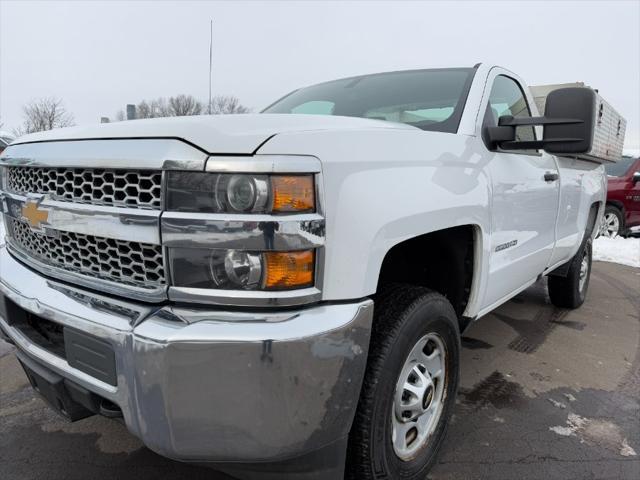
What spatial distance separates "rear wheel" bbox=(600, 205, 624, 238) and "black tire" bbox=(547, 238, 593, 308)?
536 cm

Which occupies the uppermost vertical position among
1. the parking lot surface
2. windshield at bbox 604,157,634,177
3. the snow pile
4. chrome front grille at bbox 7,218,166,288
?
chrome front grille at bbox 7,218,166,288

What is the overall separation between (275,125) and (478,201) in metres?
1.07

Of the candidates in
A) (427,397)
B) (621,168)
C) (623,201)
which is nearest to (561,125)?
(427,397)

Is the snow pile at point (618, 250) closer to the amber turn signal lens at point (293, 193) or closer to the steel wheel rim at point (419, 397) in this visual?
the steel wheel rim at point (419, 397)

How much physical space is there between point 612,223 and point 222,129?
10.1 metres

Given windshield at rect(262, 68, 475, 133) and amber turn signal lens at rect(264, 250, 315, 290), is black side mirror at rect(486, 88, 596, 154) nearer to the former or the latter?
windshield at rect(262, 68, 475, 133)

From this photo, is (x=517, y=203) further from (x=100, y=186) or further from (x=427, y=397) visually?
(x=100, y=186)

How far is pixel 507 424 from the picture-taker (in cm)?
264

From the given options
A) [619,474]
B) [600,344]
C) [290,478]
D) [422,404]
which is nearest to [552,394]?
[619,474]

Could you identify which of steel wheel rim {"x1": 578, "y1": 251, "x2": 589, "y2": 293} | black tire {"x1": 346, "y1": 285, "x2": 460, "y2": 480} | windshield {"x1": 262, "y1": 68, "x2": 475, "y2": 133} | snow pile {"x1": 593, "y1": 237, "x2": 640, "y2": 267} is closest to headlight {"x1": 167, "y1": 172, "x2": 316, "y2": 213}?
black tire {"x1": 346, "y1": 285, "x2": 460, "y2": 480}

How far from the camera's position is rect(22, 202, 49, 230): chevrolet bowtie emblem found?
176 centimetres

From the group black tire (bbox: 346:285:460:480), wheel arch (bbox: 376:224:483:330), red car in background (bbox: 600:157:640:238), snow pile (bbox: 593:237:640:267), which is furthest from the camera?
red car in background (bbox: 600:157:640:238)

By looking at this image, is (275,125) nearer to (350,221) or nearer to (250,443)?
(350,221)

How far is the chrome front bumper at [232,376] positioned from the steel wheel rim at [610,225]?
967cm
